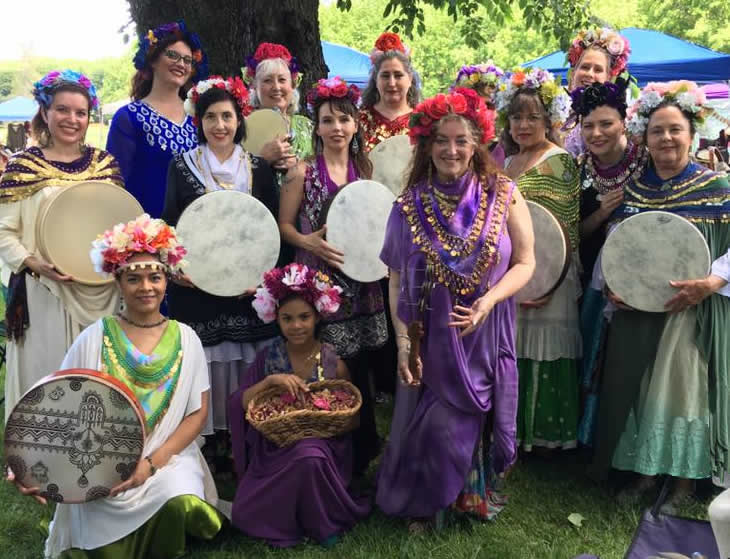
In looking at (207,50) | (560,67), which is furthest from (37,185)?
(560,67)

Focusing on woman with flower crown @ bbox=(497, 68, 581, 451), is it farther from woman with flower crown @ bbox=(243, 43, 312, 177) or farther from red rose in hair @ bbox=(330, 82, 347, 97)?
woman with flower crown @ bbox=(243, 43, 312, 177)

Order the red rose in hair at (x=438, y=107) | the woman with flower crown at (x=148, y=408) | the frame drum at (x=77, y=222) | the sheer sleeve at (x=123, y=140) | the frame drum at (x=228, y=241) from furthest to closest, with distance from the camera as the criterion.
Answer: the sheer sleeve at (x=123, y=140) < the frame drum at (x=228, y=241) < the frame drum at (x=77, y=222) < the red rose in hair at (x=438, y=107) < the woman with flower crown at (x=148, y=408)

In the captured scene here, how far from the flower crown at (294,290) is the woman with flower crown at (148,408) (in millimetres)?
401

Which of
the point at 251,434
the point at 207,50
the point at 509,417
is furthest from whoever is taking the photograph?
the point at 207,50

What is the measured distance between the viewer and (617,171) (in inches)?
150

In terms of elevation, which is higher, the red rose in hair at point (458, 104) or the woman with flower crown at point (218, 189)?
the red rose in hair at point (458, 104)

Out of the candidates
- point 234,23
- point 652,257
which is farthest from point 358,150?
point 234,23

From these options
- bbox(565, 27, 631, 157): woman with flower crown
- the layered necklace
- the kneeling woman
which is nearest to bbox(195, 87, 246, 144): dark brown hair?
the kneeling woman

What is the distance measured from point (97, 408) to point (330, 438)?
3.50 ft

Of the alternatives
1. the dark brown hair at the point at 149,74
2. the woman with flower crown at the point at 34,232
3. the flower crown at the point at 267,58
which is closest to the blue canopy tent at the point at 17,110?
the flower crown at the point at 267,58

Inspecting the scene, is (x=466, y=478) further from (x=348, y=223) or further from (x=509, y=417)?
(x=348, y=223)

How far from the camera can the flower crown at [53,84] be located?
3607 mm

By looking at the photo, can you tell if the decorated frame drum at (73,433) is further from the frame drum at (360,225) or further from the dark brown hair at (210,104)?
the dark brown hair at (210,104)

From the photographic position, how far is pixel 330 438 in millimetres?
3383
